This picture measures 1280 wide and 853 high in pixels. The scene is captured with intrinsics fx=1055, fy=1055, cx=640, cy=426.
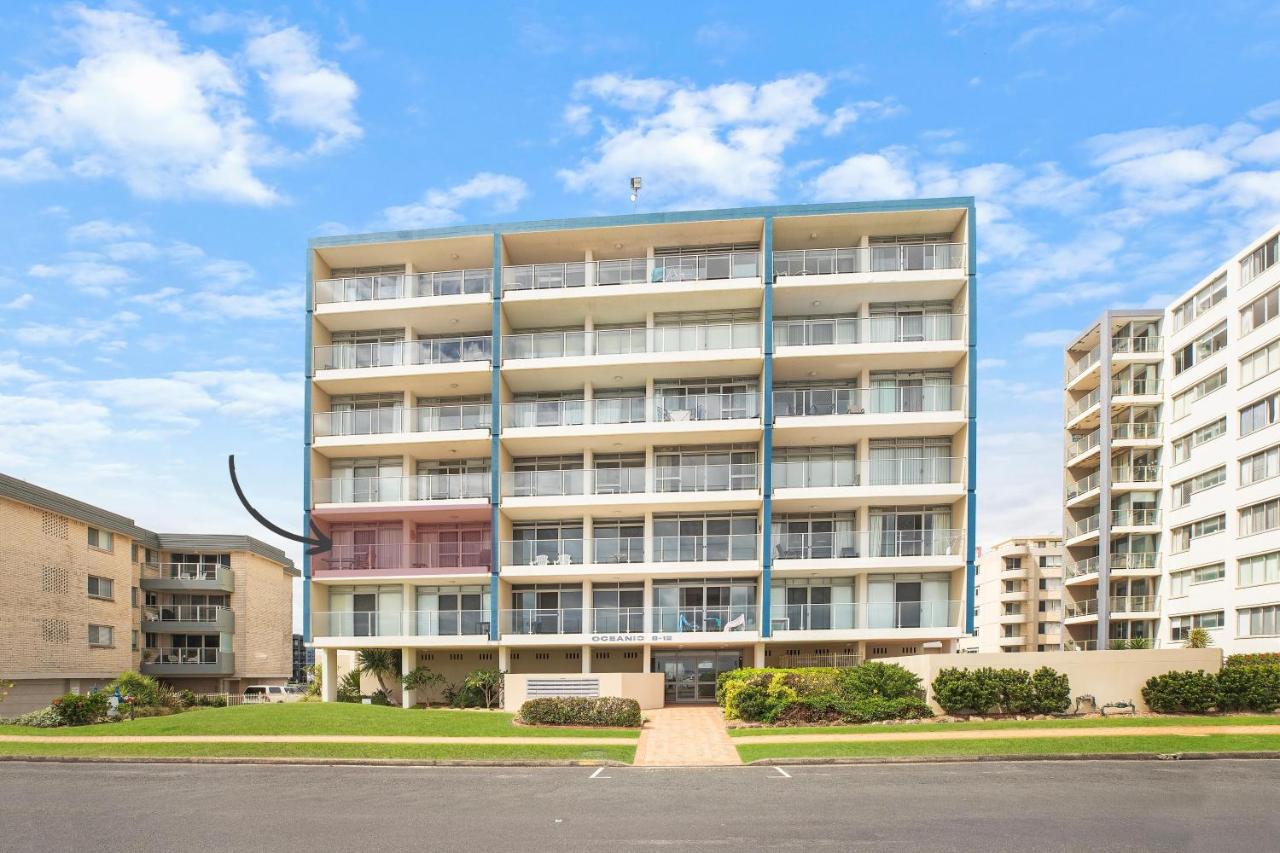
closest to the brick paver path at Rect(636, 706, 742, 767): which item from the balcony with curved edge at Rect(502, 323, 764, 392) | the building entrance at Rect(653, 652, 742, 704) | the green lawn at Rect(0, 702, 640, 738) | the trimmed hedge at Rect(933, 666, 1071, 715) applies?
the green lawn at Rect(0, 702, 640, 738)

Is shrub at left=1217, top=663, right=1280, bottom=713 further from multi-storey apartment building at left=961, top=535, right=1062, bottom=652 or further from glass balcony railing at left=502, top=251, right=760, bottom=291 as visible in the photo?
multi-storey apartment building at left=961, top=535, right=1062, bottom=652

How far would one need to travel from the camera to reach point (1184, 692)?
29.7 m

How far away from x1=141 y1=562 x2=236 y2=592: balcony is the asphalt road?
142 feet

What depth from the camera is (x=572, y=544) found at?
39969 millimetres

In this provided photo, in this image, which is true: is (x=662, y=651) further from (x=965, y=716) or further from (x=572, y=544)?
(x=965, y=716)

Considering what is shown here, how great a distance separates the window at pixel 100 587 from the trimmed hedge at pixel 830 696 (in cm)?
3884

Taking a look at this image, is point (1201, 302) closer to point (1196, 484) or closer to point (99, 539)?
point (1196, 484)

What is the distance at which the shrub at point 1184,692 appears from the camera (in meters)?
29.6

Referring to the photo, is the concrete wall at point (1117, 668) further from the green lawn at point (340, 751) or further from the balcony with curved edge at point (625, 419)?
the balcony with curved edge at point (625, 419)

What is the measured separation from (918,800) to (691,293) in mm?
24927

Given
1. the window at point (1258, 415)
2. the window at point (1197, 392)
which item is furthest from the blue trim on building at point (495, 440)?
the window at point (1197, 392)

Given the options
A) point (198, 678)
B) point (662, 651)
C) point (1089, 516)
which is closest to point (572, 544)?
point (662, 651)

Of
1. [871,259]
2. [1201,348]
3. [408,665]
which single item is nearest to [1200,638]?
[1201,348]

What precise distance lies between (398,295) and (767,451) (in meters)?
15.7
